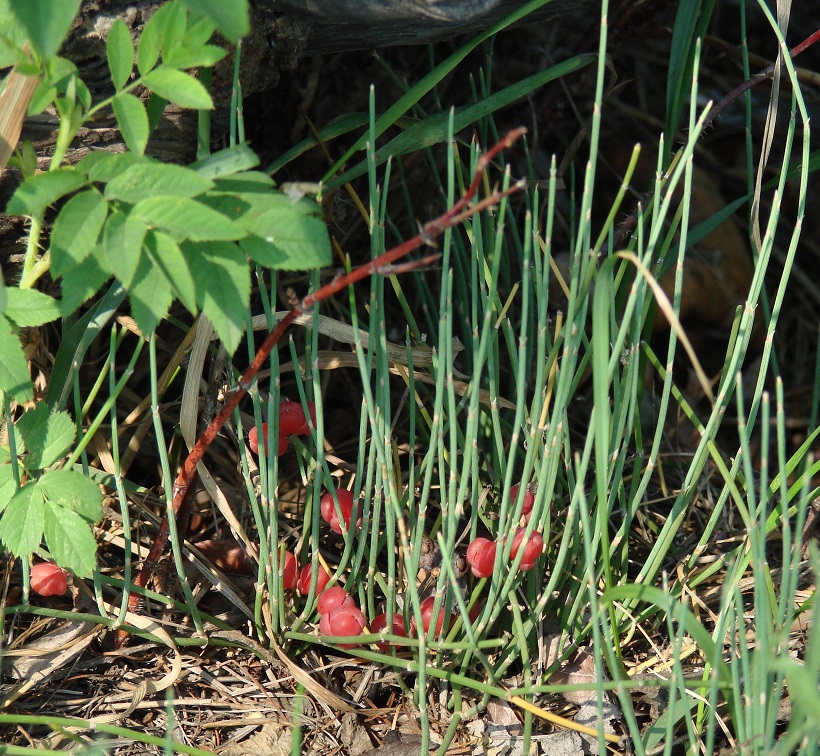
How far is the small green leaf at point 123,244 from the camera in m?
0.76

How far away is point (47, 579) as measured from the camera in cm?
104

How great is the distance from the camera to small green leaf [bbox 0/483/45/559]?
0.91 m

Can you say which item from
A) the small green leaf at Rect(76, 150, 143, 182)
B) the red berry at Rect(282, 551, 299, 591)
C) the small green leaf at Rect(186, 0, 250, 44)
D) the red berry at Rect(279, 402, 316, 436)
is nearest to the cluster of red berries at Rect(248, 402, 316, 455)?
the red berry at Rect(279, 402, 316, 436)

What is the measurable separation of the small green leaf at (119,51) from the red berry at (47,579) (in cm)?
60

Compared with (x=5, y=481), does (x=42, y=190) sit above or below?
above

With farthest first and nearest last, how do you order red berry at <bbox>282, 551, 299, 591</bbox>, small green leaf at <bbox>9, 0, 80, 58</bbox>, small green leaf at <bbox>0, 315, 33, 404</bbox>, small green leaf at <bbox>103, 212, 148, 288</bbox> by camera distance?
1. red berry at <bbox>282, 551, 299, 591</bbox>
2. small green leaf at <bbox>0, 315, 33, 404</bbox>
3. small green leaf at <bbox>103, 212, 148, 288</bbox>
4. small green leaf at <bbox>9, 0, 80, 58</bbox>

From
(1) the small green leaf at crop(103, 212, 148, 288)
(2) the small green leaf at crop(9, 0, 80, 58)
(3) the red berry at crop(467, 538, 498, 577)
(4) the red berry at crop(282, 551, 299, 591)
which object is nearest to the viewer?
(2) the small green leaf at crop(9, 0, 80, 58)

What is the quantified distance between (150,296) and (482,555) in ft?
1.63

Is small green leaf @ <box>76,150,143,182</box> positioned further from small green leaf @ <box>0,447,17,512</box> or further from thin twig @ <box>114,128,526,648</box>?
small green leaf @ <box>0,447,17,512</box>

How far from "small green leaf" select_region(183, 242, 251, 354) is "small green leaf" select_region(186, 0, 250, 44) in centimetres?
22

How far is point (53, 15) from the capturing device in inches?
25.3

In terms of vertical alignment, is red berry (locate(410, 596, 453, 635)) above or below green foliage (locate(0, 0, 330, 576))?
below

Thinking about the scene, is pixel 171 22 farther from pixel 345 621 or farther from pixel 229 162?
pixel 345 621

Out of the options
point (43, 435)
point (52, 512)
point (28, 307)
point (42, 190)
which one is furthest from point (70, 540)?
point (42, 190)
